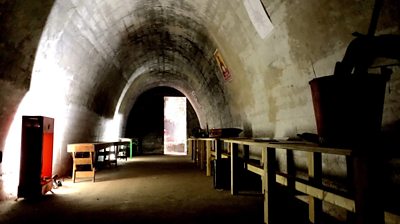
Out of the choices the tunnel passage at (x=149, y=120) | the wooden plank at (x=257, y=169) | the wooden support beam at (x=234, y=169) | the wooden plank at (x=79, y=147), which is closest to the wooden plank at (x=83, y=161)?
the wooden plank at (x=79, y=147)

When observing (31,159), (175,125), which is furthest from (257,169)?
(175,125)

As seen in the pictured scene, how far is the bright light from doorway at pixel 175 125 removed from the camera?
16328 millimetres

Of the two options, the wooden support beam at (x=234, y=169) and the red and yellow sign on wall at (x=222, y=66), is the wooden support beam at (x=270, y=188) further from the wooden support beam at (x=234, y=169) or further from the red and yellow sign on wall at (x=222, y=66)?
the red and yellow sign on wall at (x=222, y=66)

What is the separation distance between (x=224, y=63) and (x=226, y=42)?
83 cm

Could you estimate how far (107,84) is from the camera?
835 cm

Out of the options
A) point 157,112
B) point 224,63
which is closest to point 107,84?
point 224,63

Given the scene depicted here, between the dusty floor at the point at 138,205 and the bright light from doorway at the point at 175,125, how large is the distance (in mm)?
10788

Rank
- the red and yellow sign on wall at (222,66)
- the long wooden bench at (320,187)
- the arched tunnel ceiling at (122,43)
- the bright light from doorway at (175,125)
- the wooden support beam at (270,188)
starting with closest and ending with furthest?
1. the long wooden bench at (320,187)
2. the wooden support beam at (270,188)
3. the arched tunnel ceiling at (122,43)
4. the red and yellow sign on wall at (222,66)
5. the bright light from doorway at (175,125)

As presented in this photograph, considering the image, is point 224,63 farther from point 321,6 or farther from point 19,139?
point 19,139

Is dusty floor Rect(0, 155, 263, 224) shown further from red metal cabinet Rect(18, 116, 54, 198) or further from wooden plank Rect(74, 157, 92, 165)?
wooden plank Rect(74, 157, 92, 165)

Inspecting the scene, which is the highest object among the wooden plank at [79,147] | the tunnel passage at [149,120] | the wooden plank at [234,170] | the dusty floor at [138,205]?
the tunnel passage at [149,120]

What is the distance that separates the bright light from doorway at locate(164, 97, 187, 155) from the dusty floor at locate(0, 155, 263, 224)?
10.8m

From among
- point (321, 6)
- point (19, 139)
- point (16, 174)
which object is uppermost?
point (321, 6)

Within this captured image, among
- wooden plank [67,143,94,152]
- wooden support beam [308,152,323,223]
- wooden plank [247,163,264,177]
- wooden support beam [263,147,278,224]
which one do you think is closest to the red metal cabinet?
wooden plank [67,143,94,152]
